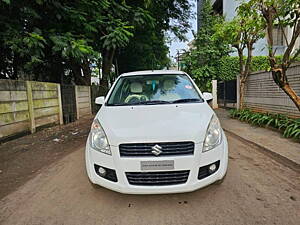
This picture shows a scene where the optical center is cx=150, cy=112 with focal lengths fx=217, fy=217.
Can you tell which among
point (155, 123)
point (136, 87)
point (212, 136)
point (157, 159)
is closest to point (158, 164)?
point (157, 159)

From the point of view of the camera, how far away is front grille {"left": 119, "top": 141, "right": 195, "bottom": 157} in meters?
2.30

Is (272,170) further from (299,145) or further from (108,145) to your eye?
(108,145)

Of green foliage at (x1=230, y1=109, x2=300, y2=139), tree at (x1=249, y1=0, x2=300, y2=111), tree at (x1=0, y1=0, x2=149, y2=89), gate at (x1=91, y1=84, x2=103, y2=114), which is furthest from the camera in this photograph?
gate at (x1=91, y1=84, x2=103, y2=114)

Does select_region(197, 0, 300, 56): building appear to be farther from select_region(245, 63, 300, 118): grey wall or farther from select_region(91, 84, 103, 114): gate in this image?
select_region(91, 84, 103, 114): gate

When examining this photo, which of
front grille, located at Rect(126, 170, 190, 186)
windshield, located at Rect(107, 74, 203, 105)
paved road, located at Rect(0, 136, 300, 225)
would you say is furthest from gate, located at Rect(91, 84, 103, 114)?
front grille, located at Rect(126, 170, 190, 186)

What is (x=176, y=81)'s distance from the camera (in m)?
3.81

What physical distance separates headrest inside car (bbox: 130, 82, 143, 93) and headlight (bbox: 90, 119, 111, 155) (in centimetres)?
120

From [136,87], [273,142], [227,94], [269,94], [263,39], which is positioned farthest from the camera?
[263,39]

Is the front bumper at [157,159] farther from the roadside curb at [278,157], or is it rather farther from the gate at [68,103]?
the gate at [68,103]

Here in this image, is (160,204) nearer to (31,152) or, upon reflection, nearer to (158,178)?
(158,178)

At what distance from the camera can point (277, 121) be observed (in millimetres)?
6203

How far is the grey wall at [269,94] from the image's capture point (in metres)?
6.14

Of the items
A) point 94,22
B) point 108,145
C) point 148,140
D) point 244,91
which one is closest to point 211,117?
point 148,140

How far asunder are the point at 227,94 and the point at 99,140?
1081cm
